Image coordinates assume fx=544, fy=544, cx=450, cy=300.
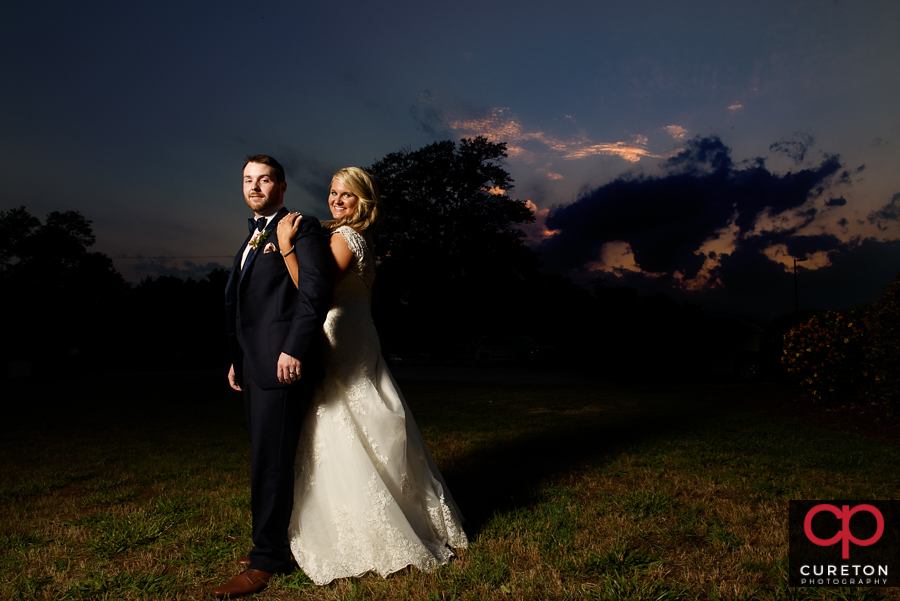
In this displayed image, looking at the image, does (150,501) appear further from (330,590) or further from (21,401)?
(21,401)

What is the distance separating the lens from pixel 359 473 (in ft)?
8.98

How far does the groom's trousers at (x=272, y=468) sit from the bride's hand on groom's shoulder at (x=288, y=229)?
67cm

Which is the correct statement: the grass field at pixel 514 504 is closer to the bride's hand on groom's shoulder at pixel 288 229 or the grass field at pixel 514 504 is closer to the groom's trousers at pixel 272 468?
the groom's trousers at pixel 272 468

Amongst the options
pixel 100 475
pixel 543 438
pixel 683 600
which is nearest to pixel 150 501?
pixel 100 475

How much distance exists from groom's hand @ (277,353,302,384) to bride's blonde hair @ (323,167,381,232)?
77cm

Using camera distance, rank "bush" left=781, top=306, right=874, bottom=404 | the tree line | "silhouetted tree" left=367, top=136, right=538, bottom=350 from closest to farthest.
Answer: "bush" left=781, top=306, right=874, bottom=404 → the tree line → "silhouetted tree" left=367, top=136, right=538, bottom=350

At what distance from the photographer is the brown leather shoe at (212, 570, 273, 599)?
2.51 meters

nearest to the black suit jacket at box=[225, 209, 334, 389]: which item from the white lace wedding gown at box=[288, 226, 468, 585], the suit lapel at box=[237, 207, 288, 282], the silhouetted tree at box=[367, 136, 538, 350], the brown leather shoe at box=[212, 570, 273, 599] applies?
the suit lapel at box=[237, 207, 288, 282]

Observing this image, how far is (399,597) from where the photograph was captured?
98.5 inches

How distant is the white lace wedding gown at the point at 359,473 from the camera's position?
2.72 meters

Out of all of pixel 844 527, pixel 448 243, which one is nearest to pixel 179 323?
pixel 448 243

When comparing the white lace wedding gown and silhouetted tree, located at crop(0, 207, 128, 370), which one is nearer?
the white lace wedding gown

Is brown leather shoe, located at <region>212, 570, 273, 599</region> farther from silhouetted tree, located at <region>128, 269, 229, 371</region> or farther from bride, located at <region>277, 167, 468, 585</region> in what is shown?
silhouetted tree, located at <region>128, 269, 229, 371</region>

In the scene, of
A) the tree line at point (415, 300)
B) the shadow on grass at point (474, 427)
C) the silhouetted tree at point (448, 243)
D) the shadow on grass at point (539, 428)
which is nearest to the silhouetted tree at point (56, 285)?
the tree line at point (415, 300)
